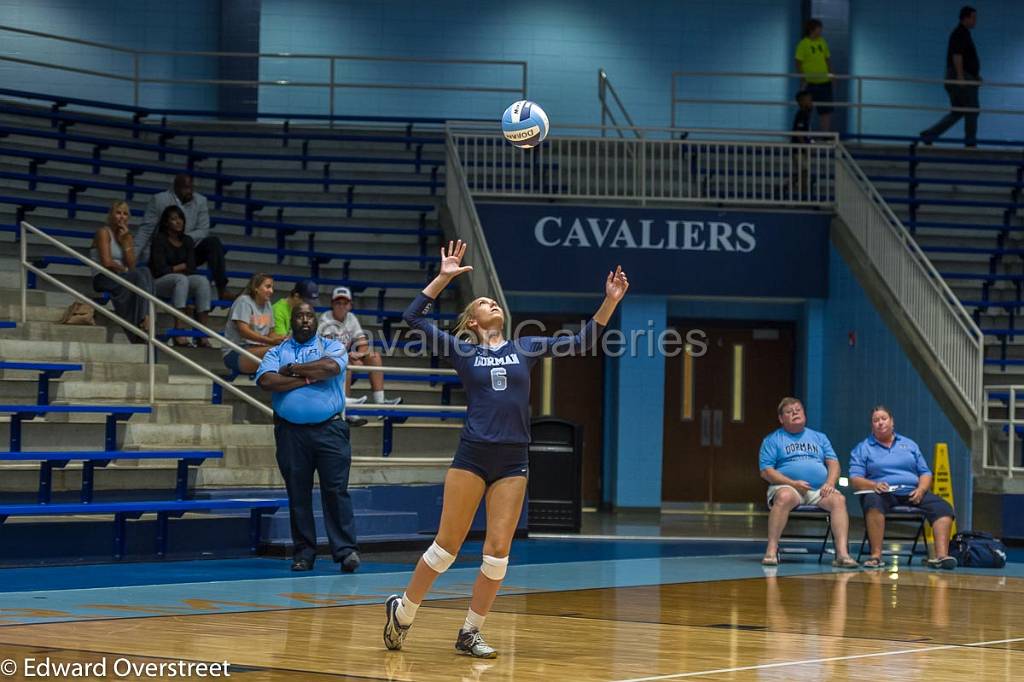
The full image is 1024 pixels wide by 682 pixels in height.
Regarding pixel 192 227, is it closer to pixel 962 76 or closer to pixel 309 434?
pixel 309 434

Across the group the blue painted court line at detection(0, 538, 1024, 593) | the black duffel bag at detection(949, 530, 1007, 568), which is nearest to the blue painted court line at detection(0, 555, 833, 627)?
the blue painted court line at detection(0, 538, 1024, 593)

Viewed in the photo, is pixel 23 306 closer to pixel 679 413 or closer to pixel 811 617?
pixel 811 617

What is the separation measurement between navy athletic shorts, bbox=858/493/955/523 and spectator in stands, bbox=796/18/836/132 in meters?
9.84

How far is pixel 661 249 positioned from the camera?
65.0 ft

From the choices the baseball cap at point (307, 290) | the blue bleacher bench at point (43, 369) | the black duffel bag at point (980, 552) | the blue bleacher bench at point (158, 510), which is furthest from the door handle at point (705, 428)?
the blue bleacher bench at point (43, 369)

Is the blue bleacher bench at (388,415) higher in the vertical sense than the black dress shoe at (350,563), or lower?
higher

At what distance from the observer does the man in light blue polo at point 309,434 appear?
1141 centimetres

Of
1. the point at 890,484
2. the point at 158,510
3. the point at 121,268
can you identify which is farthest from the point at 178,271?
the point at 890,484

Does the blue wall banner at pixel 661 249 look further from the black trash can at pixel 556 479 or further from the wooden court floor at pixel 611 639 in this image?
the wooden court floor at pixel 611 639

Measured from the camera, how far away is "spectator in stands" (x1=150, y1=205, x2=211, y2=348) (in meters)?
15.2

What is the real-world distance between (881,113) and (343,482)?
14.8 metres

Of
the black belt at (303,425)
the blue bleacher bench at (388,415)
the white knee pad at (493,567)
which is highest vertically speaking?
the black belt at (303,425)

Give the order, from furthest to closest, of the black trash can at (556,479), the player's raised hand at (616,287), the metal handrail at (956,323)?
the metal handrail at (956,323)
the black trash can at (556,479)
the player's raised hand at (616,287)

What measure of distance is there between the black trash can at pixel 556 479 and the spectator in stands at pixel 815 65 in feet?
27.6
